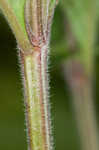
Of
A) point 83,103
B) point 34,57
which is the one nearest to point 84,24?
point 83,103

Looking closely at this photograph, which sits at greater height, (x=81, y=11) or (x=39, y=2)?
(x=81, y=11)

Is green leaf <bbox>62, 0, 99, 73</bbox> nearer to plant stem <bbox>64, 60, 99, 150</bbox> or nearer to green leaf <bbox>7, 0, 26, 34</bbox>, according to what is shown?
plant stem <bbox>64, 60, 99, 150</bbox>

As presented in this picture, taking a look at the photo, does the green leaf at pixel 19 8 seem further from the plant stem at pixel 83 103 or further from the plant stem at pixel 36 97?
the plant stem at pixel 83 103

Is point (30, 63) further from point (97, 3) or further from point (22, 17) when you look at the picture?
point (97, 3)

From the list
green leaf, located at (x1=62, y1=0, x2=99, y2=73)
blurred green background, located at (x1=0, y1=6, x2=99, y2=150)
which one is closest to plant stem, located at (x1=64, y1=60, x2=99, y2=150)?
green leaf, located at (x1=62, y1=0, x2=99, y2=73)

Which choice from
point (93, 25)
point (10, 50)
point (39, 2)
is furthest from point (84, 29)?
point (39, 2)

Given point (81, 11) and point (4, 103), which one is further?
point (4, 103)

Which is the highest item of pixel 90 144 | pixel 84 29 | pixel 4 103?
pixel 84 29
